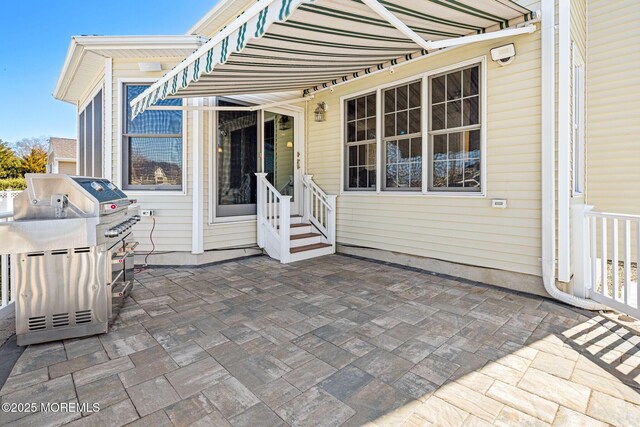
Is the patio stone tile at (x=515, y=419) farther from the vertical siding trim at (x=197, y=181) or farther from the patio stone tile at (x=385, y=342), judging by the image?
the vertical siding trim at (x=197, y=181)

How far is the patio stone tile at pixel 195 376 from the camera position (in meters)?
2.23

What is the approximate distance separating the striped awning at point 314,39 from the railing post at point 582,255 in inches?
97.5

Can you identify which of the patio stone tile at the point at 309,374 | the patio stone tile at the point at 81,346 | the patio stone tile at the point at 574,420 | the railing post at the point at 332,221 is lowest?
Answer: the patio stone tile at the point at 574,420

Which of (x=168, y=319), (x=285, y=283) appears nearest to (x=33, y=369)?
(x=168, y=319)

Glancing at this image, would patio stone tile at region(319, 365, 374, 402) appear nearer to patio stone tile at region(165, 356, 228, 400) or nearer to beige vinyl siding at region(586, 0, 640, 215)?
patio stone tile at region(165, 356, 228, 400)

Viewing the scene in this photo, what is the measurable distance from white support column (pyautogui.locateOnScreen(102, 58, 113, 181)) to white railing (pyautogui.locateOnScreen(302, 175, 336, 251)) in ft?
12.0

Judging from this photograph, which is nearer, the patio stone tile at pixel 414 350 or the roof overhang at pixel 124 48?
the patio stone tile at pixel 414 350

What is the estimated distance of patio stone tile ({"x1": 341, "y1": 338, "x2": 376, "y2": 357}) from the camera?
275cm

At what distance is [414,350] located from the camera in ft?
9.08

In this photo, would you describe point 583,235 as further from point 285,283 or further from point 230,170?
point 230,170

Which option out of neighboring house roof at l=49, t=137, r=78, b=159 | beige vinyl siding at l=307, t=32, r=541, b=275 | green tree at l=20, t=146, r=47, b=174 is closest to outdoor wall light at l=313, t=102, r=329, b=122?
beige vinyl siding at l=307, t=32, r=541, b=275

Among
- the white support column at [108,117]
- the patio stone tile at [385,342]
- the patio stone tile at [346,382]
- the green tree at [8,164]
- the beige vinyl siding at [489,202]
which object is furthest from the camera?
the green tree at [8,164]

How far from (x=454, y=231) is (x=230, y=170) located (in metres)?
4.11

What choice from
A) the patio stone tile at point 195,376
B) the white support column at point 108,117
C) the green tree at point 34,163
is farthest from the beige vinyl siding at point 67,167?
the patio stone tile at point 195,376
